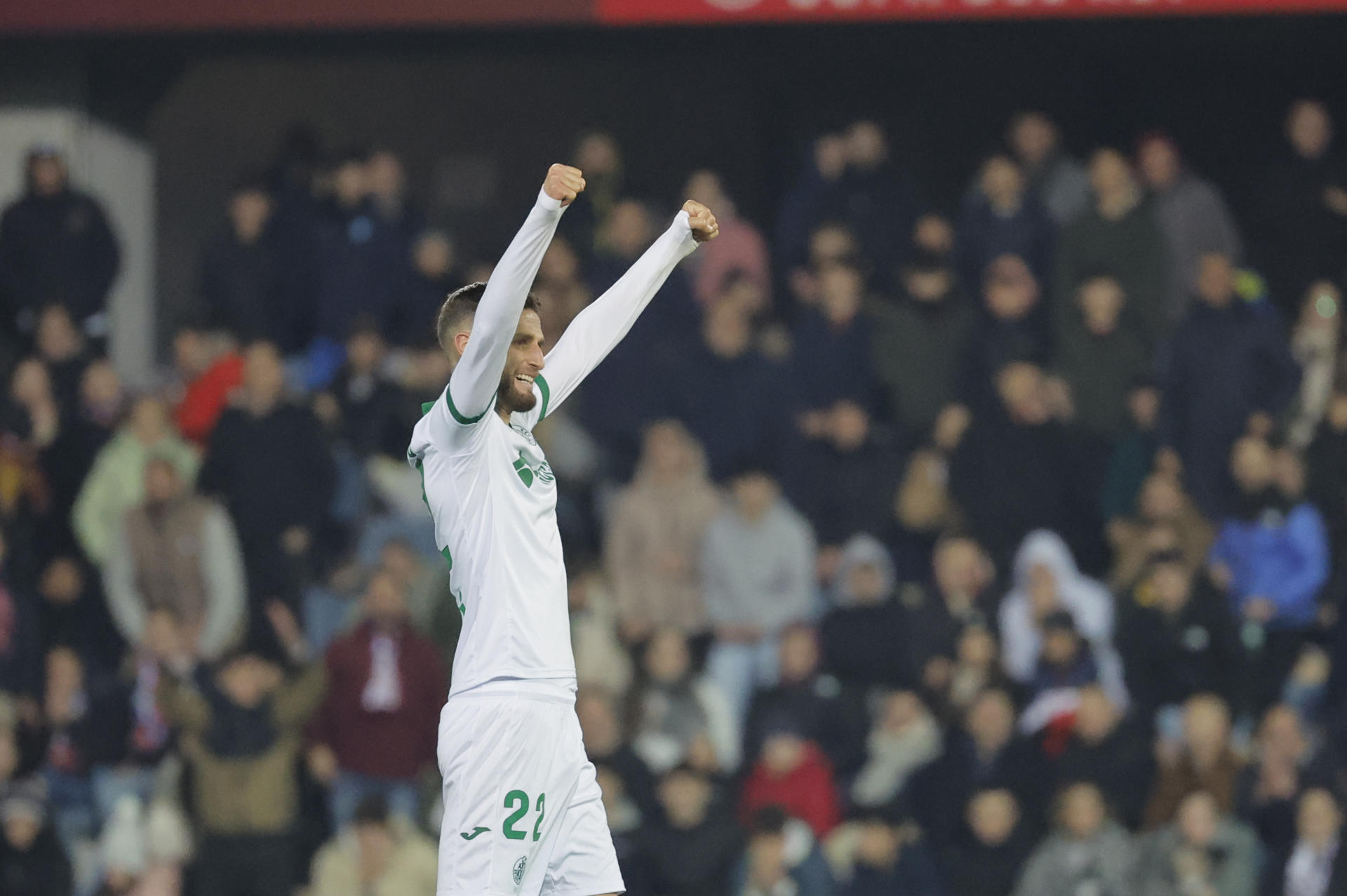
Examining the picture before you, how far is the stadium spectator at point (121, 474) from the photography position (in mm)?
12422

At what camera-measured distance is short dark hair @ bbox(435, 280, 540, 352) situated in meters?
6.03

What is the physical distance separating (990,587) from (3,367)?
600 cm

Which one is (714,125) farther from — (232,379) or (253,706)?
(253,706)

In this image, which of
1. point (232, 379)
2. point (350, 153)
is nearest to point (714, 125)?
point (350, 153)

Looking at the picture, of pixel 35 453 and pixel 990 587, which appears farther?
pixel 35 453

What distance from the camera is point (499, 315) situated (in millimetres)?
5484

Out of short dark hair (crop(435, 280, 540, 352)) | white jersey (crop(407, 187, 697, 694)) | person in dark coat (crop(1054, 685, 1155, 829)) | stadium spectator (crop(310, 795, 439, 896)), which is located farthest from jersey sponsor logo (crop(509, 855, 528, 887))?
person in dark coat (crop(1054, 685, 1155, 829))

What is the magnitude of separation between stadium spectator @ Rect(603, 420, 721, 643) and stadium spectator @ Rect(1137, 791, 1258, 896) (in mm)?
2802

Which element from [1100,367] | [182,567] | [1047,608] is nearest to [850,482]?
[1047,608]

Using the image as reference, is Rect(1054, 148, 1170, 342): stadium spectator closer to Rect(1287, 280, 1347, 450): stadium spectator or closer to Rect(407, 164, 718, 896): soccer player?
Rect(1287, 280, 1347, 450): stadium spectator

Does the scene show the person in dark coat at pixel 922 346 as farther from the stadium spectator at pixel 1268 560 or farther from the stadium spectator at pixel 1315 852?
the stadium spectator at pixel 1315 852

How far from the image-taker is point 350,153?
13258 mm

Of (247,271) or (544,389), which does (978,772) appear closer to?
(247,271)

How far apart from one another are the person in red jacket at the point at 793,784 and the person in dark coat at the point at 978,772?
44 centimetres
